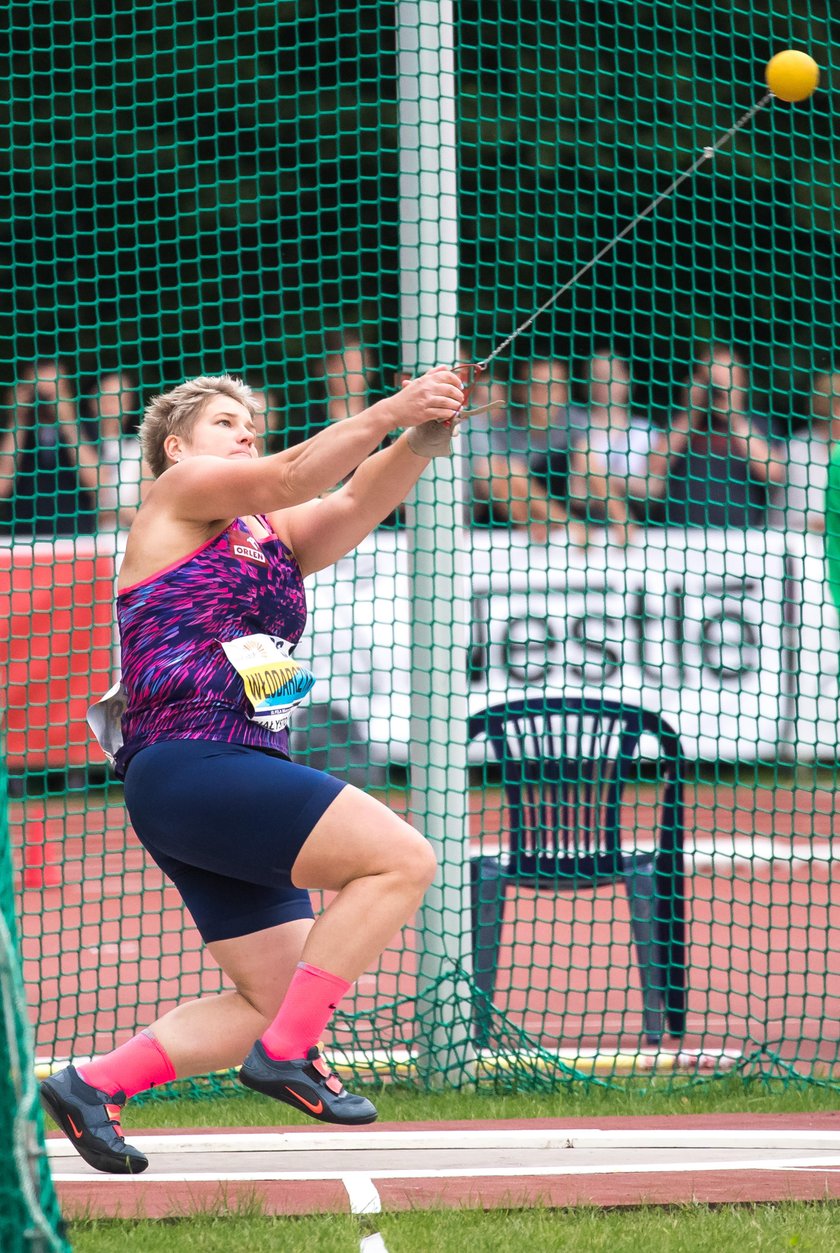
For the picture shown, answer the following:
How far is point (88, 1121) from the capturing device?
3842 mm

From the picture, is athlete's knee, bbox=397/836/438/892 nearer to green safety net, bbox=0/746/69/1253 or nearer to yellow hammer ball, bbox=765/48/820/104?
green safety net, bbox=0/746/69/1253

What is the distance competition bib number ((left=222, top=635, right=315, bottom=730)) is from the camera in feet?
12.4

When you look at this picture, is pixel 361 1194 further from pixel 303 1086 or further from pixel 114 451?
pixel 114 451

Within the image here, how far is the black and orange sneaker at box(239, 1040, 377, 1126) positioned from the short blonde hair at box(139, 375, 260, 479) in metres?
1.46

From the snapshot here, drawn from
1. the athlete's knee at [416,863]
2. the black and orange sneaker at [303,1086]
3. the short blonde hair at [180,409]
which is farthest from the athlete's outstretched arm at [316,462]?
the black and orange sneaker at [303,1086]

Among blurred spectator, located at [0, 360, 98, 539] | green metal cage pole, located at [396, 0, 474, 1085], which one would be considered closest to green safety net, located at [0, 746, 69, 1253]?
green metal cage pole, located at [396, 0, 474, 1085]

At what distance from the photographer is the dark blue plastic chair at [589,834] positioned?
6211 millimetres

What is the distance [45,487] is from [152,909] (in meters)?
2.83

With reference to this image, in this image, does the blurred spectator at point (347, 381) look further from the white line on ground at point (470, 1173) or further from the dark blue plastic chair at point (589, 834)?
the white line on ground at point (470, 1173)

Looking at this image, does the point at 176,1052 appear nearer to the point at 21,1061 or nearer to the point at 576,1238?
the point at 576,1238

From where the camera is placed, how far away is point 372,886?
365 centimetres

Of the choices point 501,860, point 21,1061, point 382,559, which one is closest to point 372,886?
point 21,1061

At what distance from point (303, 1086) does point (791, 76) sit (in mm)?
2494

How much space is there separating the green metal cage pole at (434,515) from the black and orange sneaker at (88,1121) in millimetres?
2176
